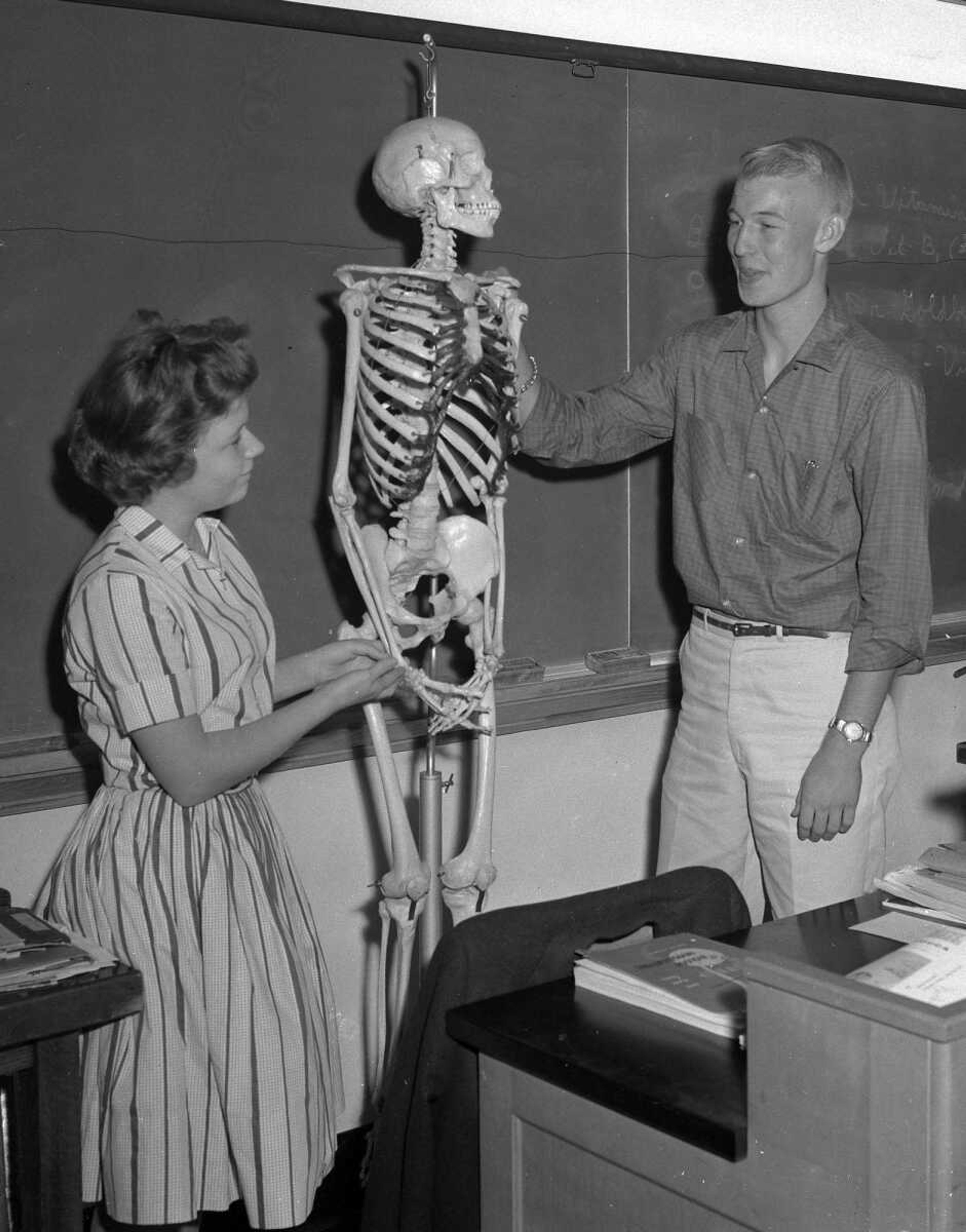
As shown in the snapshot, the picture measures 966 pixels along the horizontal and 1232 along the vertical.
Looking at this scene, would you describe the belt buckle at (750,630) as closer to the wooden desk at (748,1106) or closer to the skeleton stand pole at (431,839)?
the skeleton stand pole at (431,839)

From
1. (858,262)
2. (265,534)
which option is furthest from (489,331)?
(858,262)

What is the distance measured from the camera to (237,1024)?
215 centimetres

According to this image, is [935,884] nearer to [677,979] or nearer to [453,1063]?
[677,979]

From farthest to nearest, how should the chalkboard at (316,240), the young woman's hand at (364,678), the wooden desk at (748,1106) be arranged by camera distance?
the chalkboard at (316,240) < the young woman's hand at (364,678) < the wooden desk at (748,1106)

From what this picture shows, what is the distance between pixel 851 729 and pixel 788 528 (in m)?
Result: 0.39

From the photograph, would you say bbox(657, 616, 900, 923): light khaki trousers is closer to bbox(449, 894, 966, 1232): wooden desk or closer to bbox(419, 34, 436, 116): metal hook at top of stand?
bbox(449, 894, 966, 1232): wooden desk

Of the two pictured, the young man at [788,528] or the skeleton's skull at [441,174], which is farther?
the young man at [788,528]

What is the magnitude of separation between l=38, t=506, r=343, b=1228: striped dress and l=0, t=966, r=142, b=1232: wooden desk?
13 centimetres

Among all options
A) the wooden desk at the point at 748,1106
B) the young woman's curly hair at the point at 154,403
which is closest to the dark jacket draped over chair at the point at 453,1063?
the wooden desk at the point at 748,1106

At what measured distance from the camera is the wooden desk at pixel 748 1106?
1369 millimetres

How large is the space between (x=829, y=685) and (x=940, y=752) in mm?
1528

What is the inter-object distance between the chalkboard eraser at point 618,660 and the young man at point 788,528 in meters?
0.38

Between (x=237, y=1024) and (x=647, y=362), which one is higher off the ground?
(x=647, y=362)

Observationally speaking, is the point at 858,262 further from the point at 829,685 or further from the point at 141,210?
the point at 141,210
